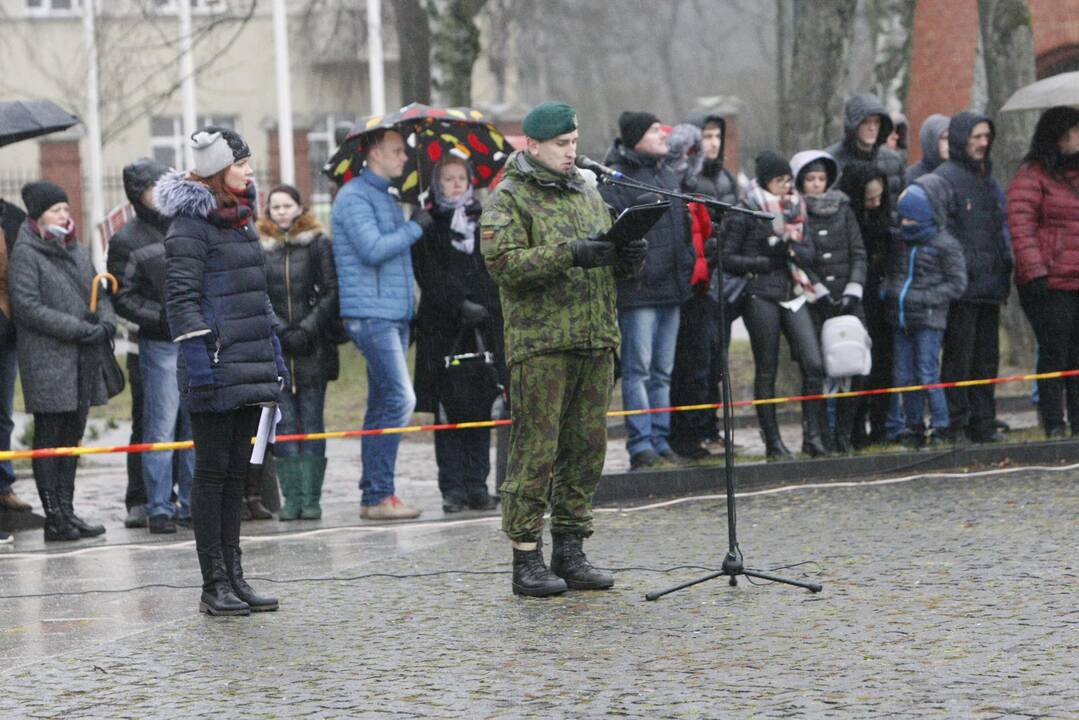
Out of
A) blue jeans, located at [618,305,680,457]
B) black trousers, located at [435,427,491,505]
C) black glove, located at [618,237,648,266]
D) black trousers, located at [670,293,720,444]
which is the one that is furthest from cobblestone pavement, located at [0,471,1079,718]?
black trousers, located at [670,293,720,444]

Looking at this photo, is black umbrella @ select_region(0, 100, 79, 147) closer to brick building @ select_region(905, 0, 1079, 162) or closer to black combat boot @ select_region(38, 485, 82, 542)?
black combat boot @ select_region(38, 485, 82, 542)

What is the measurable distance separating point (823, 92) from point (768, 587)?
29.9ft

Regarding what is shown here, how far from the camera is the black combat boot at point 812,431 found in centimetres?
1265

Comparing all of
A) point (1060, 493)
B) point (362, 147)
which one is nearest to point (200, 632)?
point (362, 147)

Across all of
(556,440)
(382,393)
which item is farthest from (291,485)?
(556,440)

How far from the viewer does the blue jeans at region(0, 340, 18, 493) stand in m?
11.7

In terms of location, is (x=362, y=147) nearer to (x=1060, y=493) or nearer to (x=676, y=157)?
(x=676, y=157)

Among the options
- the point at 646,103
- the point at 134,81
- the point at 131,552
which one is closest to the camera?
the point at 131,552

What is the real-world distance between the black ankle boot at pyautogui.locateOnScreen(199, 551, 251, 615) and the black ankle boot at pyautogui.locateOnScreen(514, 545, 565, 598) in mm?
1129

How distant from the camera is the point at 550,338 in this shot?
27.8 ft

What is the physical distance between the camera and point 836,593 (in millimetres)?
8211

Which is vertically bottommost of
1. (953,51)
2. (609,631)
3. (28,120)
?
(609,631)

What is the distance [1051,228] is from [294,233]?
478cm

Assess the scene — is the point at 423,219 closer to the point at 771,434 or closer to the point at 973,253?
the point at 771,434
